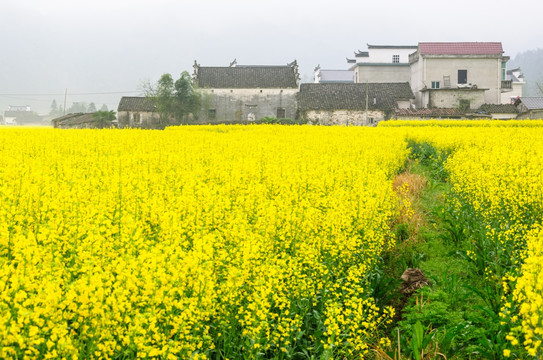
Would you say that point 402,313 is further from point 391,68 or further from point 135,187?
point 391,68

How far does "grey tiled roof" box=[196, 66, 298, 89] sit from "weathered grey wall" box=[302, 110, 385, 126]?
5.16 m

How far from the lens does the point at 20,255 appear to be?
389 cm

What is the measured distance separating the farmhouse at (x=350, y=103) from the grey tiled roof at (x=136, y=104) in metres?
13.9

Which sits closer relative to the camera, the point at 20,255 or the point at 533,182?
the point at 20,255

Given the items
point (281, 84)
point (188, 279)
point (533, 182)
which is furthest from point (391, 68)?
point (188, 279)

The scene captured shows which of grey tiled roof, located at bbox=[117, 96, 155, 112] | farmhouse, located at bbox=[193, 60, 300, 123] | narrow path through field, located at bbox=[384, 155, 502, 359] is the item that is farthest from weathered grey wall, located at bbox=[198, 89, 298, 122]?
narrow path through field, located at bbox=[384, 155, 502, 359]

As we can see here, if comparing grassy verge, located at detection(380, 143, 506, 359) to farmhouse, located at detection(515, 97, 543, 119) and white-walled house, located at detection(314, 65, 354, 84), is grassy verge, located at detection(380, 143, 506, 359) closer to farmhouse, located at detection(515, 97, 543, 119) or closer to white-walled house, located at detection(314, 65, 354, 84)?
farmhouse, located at detection(515, 97, 543, 119)

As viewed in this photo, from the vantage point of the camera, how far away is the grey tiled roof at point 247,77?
57.2 meters

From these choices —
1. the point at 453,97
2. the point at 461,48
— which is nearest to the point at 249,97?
the point at 453,97

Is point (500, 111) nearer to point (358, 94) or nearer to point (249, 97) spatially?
point (358, 94)

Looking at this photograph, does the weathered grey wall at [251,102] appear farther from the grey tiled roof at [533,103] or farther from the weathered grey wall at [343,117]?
the grey tiled roof at [533,103]

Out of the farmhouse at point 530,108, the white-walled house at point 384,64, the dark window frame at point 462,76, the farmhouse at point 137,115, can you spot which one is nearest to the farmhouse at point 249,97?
the farmhouse at point 137,115

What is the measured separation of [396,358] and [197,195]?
2961 millimetres

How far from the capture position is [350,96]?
54.7 meters
